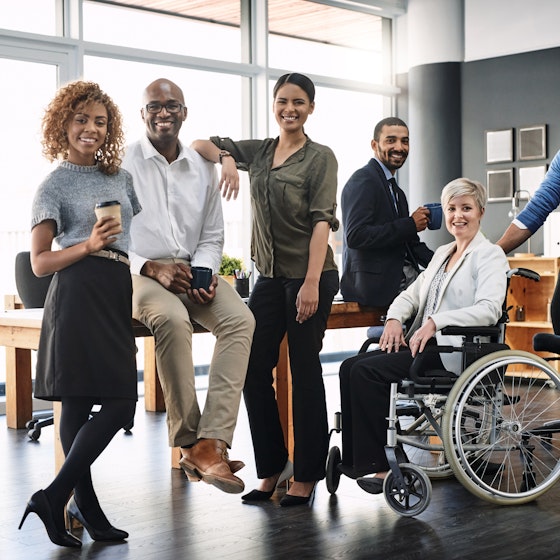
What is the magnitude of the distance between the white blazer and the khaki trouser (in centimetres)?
72

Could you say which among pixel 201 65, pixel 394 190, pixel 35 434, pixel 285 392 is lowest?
pixel 35 434

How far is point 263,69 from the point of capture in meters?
7.79

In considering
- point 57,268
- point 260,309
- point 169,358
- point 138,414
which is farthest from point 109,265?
point 138,414

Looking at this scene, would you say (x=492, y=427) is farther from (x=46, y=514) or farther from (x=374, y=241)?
(x=46, y=514)

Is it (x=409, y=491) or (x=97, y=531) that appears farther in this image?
(x=409, y=491)

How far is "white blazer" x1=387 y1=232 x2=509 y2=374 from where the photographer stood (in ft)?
11.6

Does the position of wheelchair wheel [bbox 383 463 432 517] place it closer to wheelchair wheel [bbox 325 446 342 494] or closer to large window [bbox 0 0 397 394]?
wheelchair wheel [bbox 325 446 342 494]

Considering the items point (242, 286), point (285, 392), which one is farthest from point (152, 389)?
point (285, 392)

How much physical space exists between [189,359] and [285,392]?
3.07ft

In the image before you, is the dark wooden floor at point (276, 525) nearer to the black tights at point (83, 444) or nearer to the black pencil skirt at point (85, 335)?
the black tights at point (83, 444)

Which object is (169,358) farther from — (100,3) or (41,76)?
(100,3)

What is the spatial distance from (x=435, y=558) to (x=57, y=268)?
141cm

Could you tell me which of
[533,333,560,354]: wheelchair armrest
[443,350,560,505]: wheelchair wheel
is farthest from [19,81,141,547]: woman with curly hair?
[533,333,560,354]: wheelchair armrest

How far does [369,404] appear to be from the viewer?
3531 millimetres
